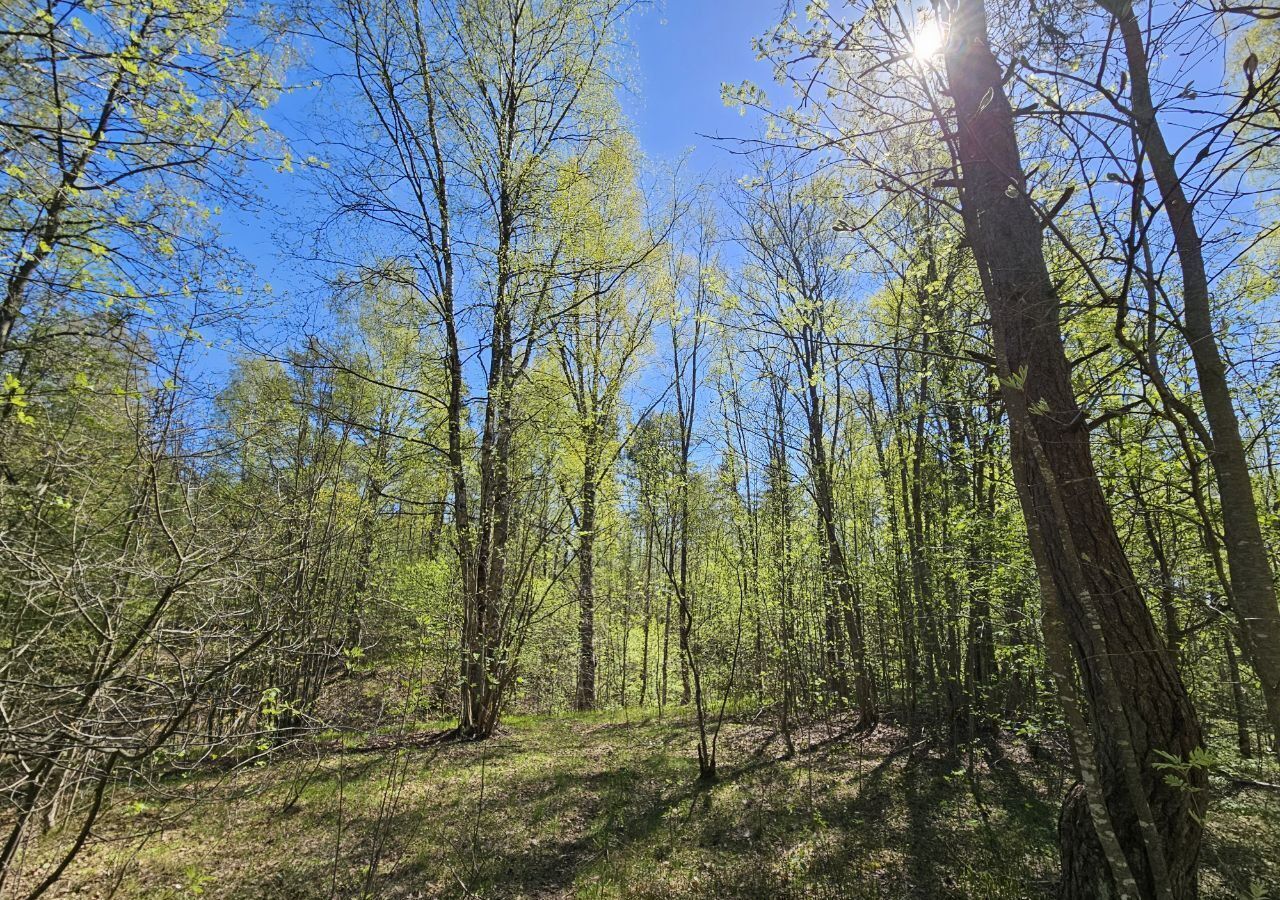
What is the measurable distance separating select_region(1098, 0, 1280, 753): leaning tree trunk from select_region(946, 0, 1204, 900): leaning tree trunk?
0.43 m

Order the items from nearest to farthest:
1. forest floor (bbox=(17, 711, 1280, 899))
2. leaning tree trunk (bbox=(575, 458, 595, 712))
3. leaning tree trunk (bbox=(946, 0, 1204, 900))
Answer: leaning tree trunk (bbox=(946, 0, 1204, 900)) < forest floor (bbox=(17, 711, 1280, 899)) < leaning tree trunk (bbox=(575, 458, 595, 712))

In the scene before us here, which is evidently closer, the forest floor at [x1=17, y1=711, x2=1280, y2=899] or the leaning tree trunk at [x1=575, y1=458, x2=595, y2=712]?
the forest floor at [x1=17, y1=711, x2=1280, y2=899]

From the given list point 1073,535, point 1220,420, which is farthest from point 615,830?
point 1220,420

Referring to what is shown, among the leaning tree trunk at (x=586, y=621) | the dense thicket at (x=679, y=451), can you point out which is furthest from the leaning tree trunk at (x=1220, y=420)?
the leaning tree trunk at (x=586, y=621)

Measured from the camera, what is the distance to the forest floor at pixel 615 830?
423cm

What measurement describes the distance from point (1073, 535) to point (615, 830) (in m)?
4.81

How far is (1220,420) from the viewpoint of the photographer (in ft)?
6.89

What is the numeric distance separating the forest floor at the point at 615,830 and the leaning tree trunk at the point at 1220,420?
2.77m

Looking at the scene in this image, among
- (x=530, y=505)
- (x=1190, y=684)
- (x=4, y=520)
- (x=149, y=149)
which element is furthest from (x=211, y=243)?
(x=1190, y=684)

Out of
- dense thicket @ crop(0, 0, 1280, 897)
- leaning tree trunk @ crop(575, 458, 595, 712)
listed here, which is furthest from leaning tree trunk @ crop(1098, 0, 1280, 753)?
leaning tree trunk @ crop(575, 458, 595, 712)

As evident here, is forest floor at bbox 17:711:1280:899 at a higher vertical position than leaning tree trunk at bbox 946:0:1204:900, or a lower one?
lower

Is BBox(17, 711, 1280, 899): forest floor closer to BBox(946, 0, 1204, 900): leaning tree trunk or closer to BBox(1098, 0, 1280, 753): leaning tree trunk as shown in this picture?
BBox(946, 0, 1204, 900): leaning tree trunk

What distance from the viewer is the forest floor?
423cm

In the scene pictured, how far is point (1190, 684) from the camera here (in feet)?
16.1
